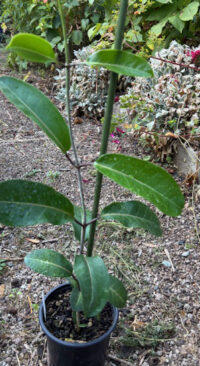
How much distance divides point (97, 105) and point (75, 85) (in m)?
0.33

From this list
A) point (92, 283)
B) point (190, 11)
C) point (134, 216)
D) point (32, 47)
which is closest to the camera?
point (32, 47)

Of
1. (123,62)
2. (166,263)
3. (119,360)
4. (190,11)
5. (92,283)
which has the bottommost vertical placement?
(119,360)

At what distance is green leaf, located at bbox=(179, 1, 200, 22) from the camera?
9.10 feet

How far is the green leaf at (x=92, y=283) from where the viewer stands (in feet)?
2.86

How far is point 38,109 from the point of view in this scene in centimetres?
93

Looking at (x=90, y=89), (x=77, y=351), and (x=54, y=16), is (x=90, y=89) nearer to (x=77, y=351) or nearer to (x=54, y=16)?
(x=54, y=16)

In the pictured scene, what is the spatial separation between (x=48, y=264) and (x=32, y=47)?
0.63 meters

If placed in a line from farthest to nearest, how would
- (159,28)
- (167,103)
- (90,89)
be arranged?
1. (90,89)
2. (159,28)
3. (167,103)

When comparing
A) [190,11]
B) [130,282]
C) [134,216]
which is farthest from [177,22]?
[134,216]

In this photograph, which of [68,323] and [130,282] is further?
[130,282]

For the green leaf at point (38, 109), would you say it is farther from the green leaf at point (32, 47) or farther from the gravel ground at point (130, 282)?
the gravel ground at point (130, 282)

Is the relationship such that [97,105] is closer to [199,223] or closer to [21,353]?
[199,223]

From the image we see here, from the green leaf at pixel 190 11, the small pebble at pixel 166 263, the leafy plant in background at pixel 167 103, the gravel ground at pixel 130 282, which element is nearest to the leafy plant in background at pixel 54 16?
the green leaf at pixel 190 11

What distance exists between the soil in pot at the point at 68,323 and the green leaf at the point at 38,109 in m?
0.62
